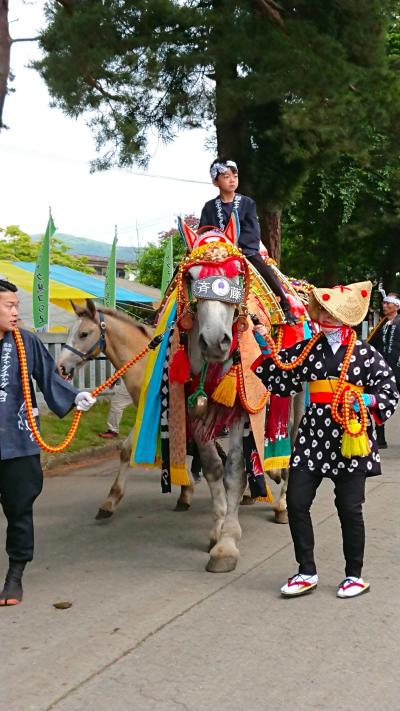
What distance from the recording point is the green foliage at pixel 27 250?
49103 millimetres

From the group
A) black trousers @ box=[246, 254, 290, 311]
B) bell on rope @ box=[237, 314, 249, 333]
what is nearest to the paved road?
bell on rope @ box=[237, 314, 249, 333]

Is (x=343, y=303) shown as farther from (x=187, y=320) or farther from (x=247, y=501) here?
(x=247, y=501)

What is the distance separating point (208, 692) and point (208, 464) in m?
2.44

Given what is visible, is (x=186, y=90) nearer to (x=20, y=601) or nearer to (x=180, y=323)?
(x=180, y=323)

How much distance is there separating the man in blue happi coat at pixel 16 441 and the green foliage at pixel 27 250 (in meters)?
44.0

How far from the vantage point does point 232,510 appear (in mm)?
5562

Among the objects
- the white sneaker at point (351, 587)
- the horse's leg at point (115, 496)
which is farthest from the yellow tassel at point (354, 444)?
the horse's leg at point (115, 496)

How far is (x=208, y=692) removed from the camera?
3.51 meters

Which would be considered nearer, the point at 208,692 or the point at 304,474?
the point at 208,692

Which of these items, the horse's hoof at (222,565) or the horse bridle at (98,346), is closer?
the horse's hoof at (222,565)

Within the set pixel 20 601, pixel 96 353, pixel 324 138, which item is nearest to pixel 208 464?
pixel 20 601

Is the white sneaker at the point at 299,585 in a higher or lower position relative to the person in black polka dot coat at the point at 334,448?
lower

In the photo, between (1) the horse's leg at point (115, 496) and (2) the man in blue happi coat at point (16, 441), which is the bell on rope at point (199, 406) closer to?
(2) the man in blue happi coat at point (16, 441)

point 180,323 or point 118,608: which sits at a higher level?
point 180,323
